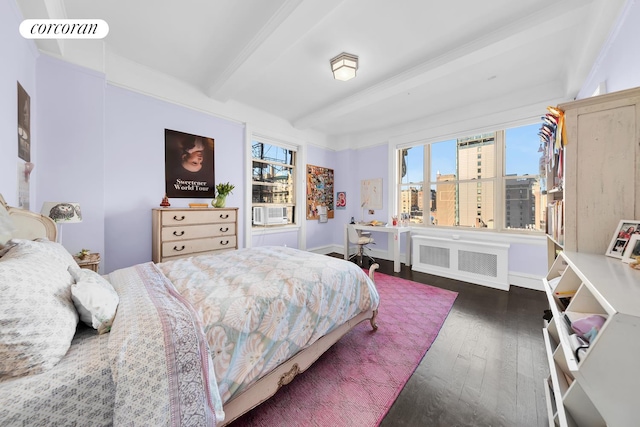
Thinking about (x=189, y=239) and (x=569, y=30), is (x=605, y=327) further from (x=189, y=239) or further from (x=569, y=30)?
(x=189, y=239)

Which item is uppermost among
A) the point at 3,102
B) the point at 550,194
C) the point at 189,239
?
the point at 3,102

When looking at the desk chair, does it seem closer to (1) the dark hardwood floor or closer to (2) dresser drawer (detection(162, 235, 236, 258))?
(1) the dark hardwood floor

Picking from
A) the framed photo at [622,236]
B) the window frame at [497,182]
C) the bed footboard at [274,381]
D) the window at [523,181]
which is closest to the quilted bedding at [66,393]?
the bed footboard at [274,381]

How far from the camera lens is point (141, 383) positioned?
31.8 inches

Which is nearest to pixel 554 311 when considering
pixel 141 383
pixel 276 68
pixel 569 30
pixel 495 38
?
pixel 141 383

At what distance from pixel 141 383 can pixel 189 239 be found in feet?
7.96

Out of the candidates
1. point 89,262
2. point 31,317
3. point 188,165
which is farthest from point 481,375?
point 188,165

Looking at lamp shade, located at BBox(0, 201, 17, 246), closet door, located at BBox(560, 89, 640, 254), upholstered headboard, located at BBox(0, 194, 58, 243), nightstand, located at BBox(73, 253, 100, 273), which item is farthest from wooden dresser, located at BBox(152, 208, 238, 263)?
closet door, located at BBox(560, 89, 640, 254)

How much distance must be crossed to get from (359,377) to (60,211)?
9.17 ft

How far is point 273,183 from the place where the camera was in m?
4.70

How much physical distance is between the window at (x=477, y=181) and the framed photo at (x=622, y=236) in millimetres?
2716

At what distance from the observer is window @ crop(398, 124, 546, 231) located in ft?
11.6

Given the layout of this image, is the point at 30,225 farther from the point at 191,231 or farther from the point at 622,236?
the point at 622,236

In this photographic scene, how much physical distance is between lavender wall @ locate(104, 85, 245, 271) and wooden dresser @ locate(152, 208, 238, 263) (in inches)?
8.6
